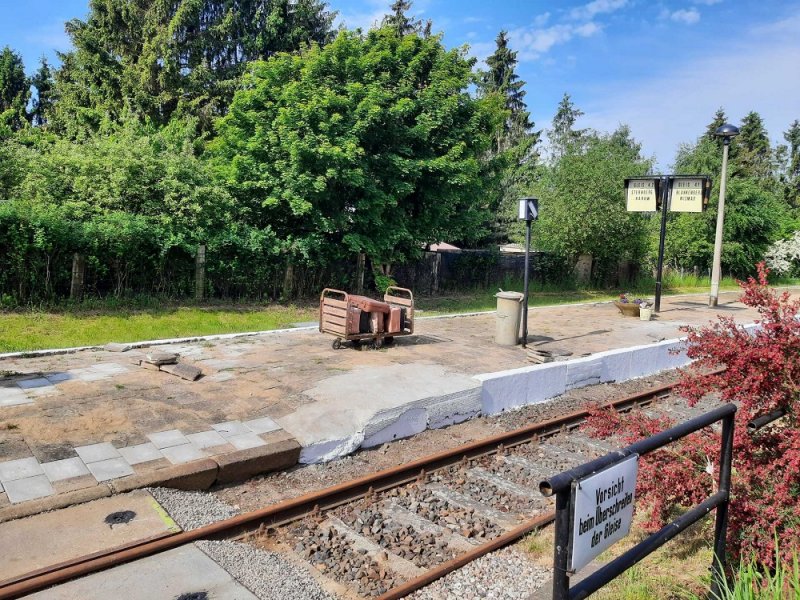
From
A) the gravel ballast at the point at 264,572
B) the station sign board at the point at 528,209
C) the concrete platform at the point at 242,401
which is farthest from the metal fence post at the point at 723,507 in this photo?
the station sign board at the point at 528,209

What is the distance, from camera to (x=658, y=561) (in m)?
4.41

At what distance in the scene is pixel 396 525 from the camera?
5.24 m

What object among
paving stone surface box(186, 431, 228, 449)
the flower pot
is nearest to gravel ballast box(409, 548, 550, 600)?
paving stone surface box(186, 431, 228, 449)

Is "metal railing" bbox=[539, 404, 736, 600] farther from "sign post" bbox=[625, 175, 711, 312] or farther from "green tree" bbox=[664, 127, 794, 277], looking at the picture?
"green tree" bbox=[664, 127, 794, 277]

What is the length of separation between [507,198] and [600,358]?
65.2 ft

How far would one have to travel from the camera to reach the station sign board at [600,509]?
2.46 meters

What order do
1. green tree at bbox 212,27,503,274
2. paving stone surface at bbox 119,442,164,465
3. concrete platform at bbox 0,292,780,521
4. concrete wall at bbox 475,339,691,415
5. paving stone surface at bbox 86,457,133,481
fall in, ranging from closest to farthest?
paving stone surface at bbox 86,457,133,481
concrete platform at bbox 0,292,780,521
paving stone surface at bbox 119,442,164,465
concrete wall at bbox 475,339,691,415
green tree at bbox 212,27,503,274

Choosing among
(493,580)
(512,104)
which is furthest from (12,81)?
(493,580)

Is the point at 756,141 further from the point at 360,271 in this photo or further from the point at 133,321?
the point at 133,321

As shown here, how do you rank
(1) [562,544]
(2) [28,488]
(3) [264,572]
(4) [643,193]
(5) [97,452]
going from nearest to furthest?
(1) [562,544]
(3) [264,572]
(2) [28,488]
(5) [97,452]
(4) [643,193]

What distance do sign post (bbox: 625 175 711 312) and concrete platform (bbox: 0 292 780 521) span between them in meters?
6.29

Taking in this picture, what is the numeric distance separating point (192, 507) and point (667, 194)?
16.0m

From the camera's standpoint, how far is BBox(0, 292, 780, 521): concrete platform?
5695 millimetres

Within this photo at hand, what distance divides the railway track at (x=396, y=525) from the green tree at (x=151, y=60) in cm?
2230
